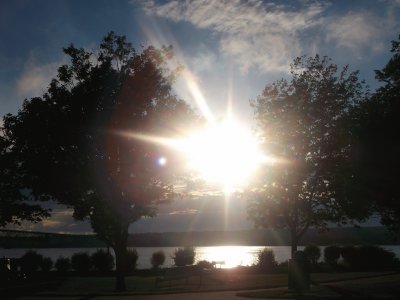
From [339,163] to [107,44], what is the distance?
44.4 ft

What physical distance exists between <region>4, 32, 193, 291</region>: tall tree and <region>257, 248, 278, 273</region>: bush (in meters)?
12.8

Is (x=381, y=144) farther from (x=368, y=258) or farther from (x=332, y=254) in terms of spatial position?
(x=332, y=254)

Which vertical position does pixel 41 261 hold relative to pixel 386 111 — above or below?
below

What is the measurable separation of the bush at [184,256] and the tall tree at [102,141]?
15.7 meters

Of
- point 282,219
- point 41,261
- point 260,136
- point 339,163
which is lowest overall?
point 41,261

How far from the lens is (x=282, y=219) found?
98.3 ft

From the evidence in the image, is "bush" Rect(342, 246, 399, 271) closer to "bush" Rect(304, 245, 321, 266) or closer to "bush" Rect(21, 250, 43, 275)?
"bush" Rect(304, 245, 321, 266)

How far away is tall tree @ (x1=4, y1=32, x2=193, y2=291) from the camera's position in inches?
939

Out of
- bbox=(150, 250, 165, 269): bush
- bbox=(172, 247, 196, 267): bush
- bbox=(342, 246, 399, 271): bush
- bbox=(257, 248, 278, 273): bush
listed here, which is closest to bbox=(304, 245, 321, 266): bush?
bbox=(342, 246, 399, 271): bush

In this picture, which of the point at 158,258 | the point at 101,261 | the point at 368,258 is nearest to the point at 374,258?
the point at 368,258

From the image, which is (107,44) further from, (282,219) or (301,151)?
(282,219)

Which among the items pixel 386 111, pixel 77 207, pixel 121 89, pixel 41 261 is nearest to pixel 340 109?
pixel 386 111

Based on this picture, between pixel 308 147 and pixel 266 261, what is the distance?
12.8 m

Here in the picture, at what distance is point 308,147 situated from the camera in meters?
26.1
